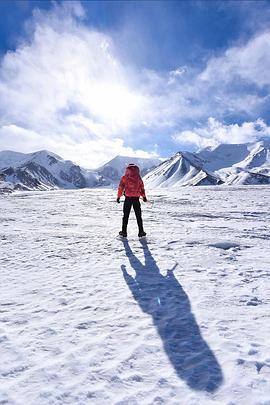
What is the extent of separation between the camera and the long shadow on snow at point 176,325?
3832 mm

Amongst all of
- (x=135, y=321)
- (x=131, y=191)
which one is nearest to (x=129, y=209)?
(x=131, y=191)

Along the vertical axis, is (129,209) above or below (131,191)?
below

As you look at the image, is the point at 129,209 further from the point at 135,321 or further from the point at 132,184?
the point at 135,321

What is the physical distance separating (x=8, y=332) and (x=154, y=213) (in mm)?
12432

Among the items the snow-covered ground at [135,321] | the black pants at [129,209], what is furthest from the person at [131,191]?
the snow-covered ground at [135,321]

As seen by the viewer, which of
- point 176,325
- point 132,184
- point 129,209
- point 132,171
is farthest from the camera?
point 132,171

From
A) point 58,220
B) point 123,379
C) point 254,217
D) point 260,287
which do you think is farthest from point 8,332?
point 254,217

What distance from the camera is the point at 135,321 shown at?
5.01 metres

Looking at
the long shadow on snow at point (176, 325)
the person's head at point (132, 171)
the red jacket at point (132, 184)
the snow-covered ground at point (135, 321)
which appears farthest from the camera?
the person's head at point (132, 171)

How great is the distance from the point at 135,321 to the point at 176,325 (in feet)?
1.94

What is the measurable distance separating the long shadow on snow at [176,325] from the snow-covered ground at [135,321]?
0.02m

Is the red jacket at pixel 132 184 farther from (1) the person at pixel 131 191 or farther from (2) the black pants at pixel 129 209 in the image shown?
(2) the black pants at pixel 129 209

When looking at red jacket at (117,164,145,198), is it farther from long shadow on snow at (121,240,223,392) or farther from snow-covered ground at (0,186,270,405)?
long shadow on snow at (121,240,223,392)

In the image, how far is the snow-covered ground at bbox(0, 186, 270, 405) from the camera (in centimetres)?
362
